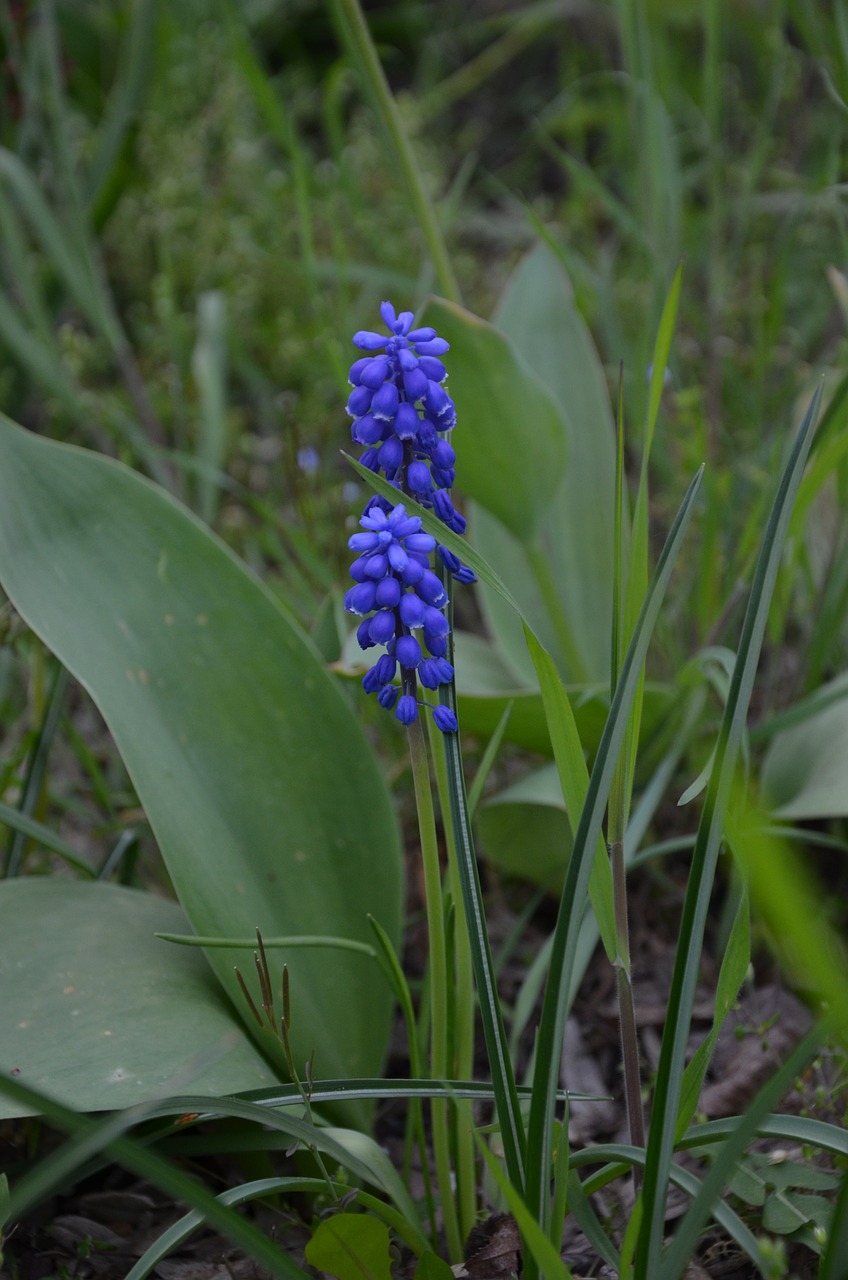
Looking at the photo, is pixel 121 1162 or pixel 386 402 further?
pixel 386 402

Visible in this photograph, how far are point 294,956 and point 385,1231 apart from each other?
375 millimetres

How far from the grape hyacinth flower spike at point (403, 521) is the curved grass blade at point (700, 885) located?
0.25m

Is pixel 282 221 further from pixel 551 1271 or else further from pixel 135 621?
pixel 551 1271

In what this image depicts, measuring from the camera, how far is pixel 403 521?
92cm

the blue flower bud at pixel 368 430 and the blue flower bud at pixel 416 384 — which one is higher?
the blue flower bud at pixel 416 384

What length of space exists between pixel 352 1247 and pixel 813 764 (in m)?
0.93

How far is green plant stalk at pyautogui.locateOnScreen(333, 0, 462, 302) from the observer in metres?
1.50

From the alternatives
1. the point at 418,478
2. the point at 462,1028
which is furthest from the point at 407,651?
the point at 462,1028

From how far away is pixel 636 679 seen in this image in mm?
941

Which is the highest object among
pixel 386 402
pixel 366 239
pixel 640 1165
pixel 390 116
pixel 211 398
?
pixel 366 239

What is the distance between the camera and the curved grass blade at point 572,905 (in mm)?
912

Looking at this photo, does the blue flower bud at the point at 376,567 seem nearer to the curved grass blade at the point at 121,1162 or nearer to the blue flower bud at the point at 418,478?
the blue flower bud at the point at 418,478

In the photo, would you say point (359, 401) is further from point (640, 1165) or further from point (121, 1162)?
point (640, 1165)

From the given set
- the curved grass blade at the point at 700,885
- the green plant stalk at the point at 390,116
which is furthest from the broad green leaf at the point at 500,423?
the curved grass blade at the point at 700,885
